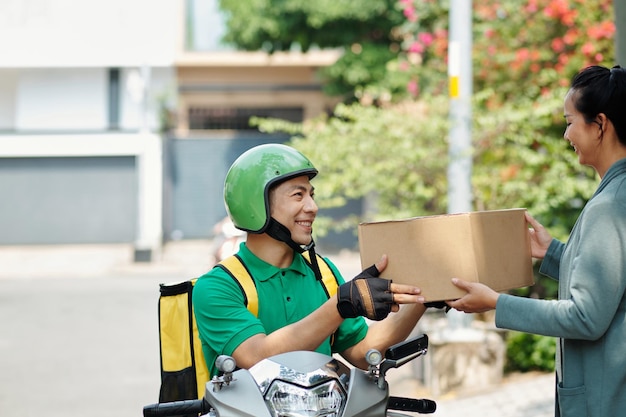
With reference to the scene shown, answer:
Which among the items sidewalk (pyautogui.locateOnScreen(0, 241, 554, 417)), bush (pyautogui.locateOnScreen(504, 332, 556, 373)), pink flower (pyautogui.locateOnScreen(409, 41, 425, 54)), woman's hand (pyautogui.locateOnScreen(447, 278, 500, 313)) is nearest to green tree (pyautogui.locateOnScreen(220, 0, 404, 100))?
sidewalk (pyautogui.locateOnScreen(0, 241, 554, 417))

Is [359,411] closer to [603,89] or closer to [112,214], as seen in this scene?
[603,89]

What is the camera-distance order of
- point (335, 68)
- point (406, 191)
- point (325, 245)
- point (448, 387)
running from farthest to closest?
1. point (325, 245)
2. point (335, 68)
3. point (406, 191)
4. point (448, 387)

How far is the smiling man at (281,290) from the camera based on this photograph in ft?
9.20

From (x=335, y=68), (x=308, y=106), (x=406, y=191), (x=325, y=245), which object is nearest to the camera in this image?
(x=406, y=191)

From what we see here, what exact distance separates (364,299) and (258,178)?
63 centimetres

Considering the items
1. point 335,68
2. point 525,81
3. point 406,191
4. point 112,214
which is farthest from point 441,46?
point 112,214

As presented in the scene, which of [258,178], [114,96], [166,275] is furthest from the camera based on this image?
[114,96]

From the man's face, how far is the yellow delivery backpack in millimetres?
208

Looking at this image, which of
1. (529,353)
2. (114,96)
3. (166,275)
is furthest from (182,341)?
(114,96)

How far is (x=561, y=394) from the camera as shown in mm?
2801

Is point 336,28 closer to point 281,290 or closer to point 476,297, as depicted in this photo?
point 281,290

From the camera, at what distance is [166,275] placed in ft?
59.0

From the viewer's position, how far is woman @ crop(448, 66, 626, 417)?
8.64 feet

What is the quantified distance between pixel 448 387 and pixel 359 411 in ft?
18.2
